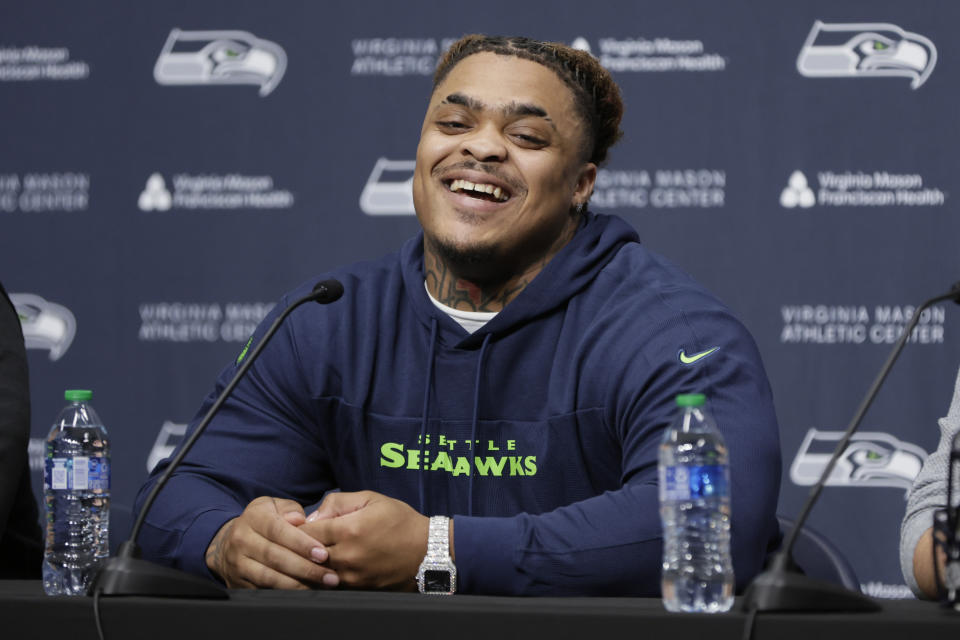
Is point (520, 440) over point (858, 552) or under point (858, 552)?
over

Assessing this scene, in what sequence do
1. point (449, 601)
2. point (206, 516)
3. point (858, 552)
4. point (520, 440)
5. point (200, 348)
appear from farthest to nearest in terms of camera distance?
point (200, 348)
point (858, 552)
point (520, 440)
point (206, 516)
point (449, 601)

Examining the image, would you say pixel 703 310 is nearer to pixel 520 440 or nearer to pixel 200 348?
pixel 520 440

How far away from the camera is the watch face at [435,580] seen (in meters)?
1.63

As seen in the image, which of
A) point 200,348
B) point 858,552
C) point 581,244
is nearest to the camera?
point 581,244

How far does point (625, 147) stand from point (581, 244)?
1314 mm

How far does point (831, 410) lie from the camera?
3.32 meters

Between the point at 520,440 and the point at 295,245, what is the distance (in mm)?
1695

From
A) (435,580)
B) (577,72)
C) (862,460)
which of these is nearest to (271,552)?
(435,580)

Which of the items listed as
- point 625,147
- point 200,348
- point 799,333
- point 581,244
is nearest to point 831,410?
point 799,333

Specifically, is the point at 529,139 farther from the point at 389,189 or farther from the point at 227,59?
the point at 227,59

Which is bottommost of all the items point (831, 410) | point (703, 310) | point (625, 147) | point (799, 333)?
point (831, 410)

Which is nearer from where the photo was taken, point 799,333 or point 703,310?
point 703,310

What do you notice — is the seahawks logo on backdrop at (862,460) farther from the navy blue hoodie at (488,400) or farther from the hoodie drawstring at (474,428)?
the hoodie drawstring at (474,428)

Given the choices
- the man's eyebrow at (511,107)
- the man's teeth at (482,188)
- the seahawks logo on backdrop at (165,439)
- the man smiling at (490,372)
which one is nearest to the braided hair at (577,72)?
the man smiling at (490,372)
